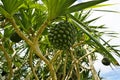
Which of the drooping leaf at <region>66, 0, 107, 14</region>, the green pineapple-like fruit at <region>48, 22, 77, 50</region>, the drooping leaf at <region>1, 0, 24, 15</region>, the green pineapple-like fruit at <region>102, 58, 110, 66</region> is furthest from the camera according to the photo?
the green pineapple-like fruit at <region>102, 58, 110, 66</region>

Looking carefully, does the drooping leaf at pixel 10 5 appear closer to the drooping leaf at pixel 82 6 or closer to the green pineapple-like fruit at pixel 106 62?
the drooping leaf at pixel 82 6

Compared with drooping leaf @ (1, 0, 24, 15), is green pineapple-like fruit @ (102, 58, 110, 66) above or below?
below

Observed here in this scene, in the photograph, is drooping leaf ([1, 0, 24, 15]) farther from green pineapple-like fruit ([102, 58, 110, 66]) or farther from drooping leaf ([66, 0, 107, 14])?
green pineapple-like fruit ([102, 58, 110, 66])

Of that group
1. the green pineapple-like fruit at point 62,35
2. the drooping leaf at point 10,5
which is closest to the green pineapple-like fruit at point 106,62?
the green pineapple-like fruit at point 62,35

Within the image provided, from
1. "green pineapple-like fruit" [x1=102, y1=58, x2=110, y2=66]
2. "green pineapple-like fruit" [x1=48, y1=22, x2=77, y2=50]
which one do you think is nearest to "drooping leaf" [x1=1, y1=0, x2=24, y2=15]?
"green pineapple-like fruit" [x1=48, y1=22, x2=77, y2=50]

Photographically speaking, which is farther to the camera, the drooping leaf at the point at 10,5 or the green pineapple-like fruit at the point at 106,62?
the green pineapple-like fruit at the point at 106,62

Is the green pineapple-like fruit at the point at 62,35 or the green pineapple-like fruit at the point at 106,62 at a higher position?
the green pineapple-like fruit at the point at 62,35

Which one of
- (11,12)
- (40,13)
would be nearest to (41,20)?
(40,13)

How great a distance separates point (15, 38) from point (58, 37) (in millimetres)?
517

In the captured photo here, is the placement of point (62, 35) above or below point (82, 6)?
below

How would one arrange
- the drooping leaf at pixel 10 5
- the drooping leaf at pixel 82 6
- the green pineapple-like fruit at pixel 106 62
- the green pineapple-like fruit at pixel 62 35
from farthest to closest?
the green pineapple-like fruit at pixel 106 62 < the green pineapple-like fruit at pixel 62 35 < the drooping leaf at pixel 10 5 < the drooping leaf at pixel 82 6

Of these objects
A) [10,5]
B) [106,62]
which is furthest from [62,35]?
[106,62]

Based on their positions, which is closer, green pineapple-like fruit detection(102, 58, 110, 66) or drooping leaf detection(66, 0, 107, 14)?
drooping leaf detection(66, 0, 107, 14)

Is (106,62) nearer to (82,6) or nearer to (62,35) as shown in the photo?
(62,35)
